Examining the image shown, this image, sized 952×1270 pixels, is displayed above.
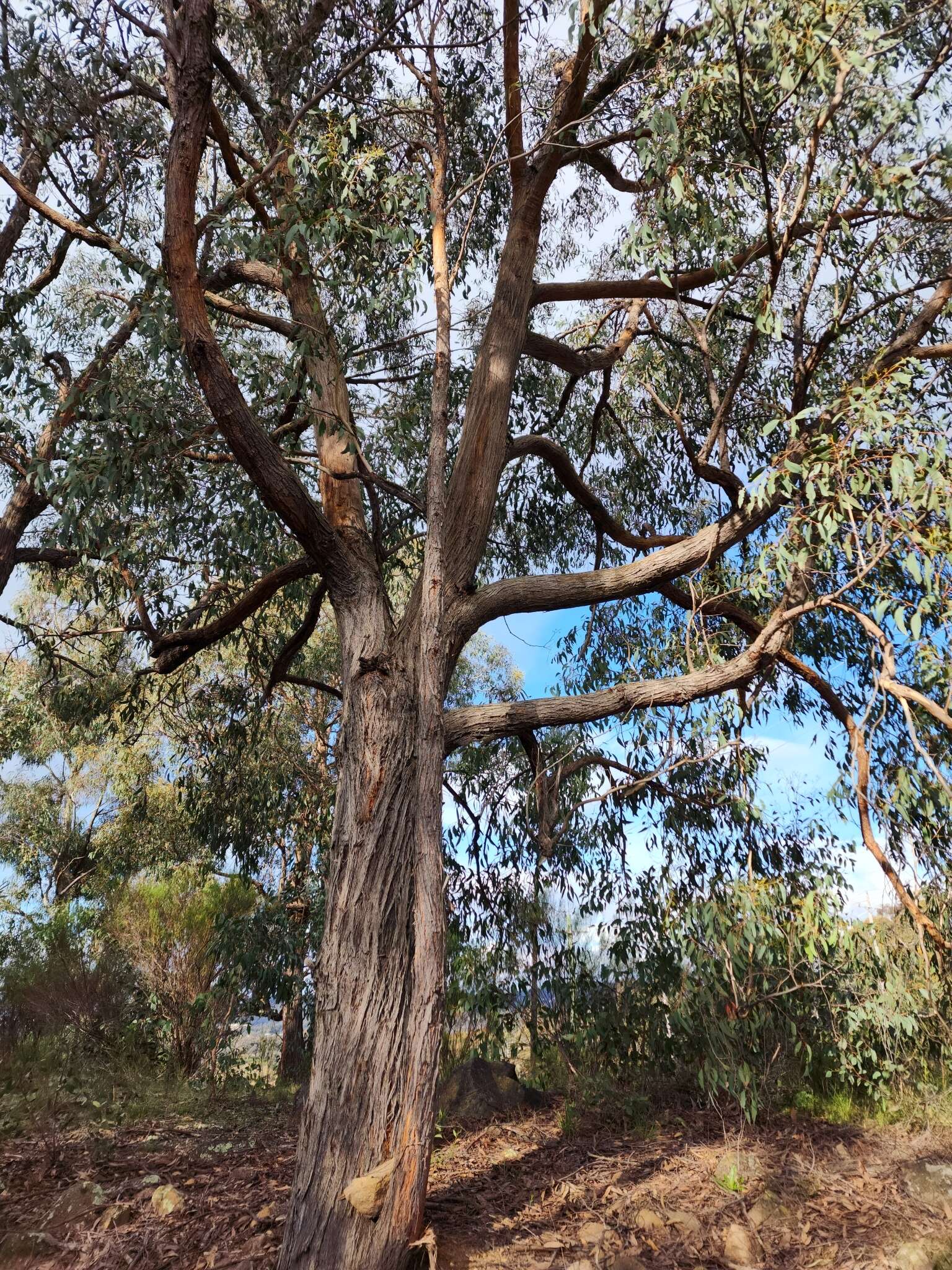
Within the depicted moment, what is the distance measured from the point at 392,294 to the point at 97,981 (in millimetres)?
5296

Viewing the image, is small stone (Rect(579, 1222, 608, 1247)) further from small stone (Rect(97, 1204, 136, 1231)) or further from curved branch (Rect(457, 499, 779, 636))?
curved branch (Rect(457, 499, 779, 636))

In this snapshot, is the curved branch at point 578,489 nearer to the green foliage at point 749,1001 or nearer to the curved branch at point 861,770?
the curved branch at point 861,770

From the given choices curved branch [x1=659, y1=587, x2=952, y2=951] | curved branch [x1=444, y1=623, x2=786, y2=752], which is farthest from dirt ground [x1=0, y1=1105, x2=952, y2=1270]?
curved branch [x1=444, y1=623, x2=786, y2=752]

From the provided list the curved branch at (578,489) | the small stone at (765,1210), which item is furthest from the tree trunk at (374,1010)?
the curved branch at (578,489)

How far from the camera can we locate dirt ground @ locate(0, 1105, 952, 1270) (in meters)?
3.37

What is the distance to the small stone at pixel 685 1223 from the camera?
138 inches

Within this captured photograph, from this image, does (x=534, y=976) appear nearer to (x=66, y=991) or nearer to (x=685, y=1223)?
(x=685, y=1223)

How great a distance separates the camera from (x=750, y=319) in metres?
6.13

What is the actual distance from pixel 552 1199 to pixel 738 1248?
0.80 meters

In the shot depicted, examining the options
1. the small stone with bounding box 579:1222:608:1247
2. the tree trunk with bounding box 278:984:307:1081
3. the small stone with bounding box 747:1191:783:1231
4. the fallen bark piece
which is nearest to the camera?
the fallen bark piece

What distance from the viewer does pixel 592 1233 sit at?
3480mm

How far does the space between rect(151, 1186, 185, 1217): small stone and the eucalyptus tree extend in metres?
0.79

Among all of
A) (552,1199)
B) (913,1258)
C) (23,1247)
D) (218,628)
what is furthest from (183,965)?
(913,1258)

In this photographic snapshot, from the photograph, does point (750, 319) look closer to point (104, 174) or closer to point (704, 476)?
point (704, 476)
